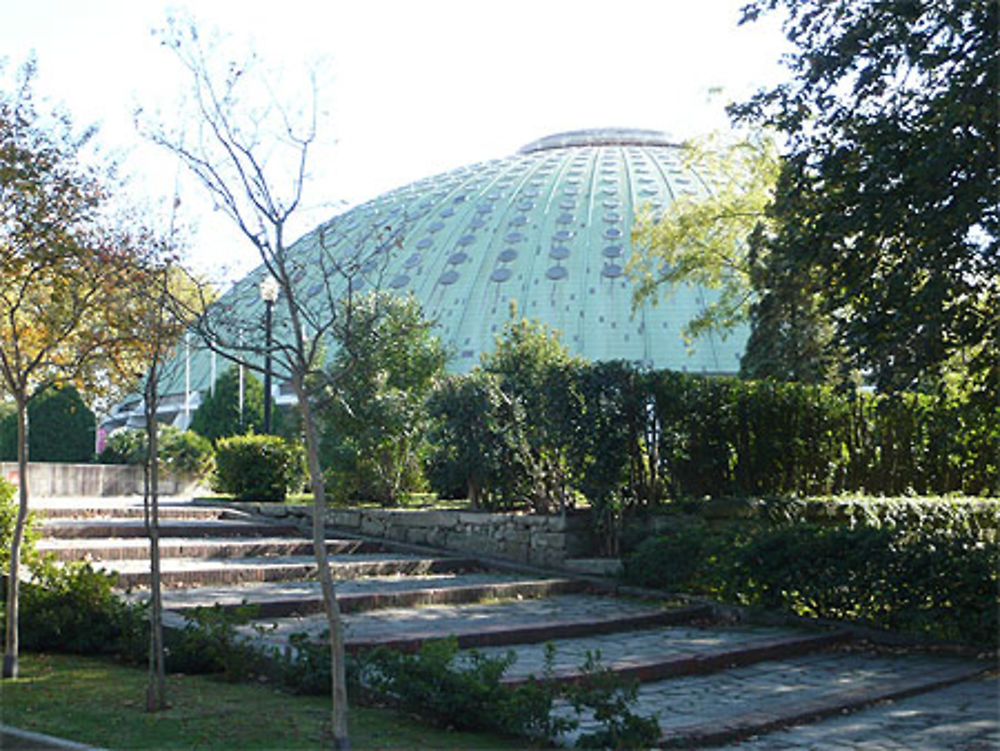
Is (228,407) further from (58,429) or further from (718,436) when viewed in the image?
(718,436)

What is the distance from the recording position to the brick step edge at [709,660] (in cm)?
717

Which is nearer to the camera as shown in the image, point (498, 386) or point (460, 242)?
point (498, 386)

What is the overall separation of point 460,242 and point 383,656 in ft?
184

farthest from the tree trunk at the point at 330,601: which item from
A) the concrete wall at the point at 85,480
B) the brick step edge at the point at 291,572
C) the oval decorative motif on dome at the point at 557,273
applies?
the oval decorative motif on dome at the point at 557,273

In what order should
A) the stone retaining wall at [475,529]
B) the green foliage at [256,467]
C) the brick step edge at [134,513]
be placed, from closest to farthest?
the stone retaining wall at [475,529] < the brick step edge at [134,513] < the green foliage at [256,467]

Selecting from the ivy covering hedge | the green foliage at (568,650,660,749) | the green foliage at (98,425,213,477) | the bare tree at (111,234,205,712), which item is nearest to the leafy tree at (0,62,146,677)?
the bare tree at (111,234,205,712)

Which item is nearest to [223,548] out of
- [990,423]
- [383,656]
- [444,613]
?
[444,613]

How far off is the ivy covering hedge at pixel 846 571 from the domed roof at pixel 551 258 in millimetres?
36118

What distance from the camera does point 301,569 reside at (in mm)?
11453

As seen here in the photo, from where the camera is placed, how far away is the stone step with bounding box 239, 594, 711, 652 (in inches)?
313

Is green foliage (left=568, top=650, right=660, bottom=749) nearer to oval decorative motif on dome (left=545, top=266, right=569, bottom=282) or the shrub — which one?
the shrub

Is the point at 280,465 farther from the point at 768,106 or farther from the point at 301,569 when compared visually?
the point at 768,106

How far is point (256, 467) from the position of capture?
1711 cm

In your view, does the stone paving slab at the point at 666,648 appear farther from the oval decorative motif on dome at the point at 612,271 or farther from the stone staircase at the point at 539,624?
the oval decorative motif on dome at the point at 612,271
